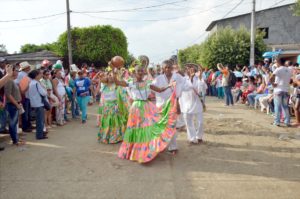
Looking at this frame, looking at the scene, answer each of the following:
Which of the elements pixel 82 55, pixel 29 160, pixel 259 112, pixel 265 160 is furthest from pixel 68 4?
pixel 265 160

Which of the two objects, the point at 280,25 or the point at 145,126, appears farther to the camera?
the point at 280,25

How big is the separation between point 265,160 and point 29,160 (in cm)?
470

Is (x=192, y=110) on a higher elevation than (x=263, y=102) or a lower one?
higher

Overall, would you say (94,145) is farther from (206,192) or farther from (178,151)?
(206,192)

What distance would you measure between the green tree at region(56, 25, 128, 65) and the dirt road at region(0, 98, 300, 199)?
24969 mm

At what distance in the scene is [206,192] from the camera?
4406mm

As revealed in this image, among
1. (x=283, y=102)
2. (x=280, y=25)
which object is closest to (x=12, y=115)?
(x=283, y=102)

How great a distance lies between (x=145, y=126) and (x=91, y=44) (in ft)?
90.7

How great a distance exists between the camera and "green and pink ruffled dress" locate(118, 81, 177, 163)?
5.82 metres

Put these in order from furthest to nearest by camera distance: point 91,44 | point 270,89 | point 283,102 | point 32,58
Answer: point 91,44, point 32,58, point 270,89, point 283,102

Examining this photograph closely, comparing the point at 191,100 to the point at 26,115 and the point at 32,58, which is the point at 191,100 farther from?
the point at 32,58

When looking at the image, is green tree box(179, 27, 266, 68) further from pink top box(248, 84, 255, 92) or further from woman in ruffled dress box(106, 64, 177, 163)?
woman in ruffled dress box(106, 64, 177, 163)

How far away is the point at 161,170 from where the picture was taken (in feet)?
17.7

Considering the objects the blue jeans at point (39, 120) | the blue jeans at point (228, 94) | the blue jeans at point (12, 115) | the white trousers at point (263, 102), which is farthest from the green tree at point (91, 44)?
the blue jeans at point (12, 115)
